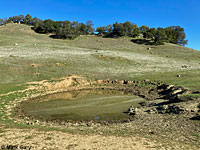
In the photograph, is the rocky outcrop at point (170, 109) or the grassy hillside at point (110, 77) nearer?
the grassy hillside at point (110, 77)

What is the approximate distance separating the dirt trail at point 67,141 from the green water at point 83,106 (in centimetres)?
686

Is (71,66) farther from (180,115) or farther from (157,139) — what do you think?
(157,139)

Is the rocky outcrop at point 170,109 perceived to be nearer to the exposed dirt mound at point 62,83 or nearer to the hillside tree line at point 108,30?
the exposed dirt mound at point 62,83

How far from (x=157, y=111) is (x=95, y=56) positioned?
42.8 m

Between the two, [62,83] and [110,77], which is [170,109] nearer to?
[110,77]

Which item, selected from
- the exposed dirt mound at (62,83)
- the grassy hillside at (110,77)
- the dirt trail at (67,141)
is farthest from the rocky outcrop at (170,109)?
the exposed dirt mound at (62,83)

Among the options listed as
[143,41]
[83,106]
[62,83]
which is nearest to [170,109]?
[83,106]

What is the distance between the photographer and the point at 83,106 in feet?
85.0

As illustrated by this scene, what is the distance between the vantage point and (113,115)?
22062mm

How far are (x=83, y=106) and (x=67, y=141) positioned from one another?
13119 mm

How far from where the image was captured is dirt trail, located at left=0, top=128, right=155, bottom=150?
39.3 feet

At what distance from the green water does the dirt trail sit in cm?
686

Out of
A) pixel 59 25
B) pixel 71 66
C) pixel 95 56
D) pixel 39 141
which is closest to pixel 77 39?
pixel 59 25

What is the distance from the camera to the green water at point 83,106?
71.2 ft
